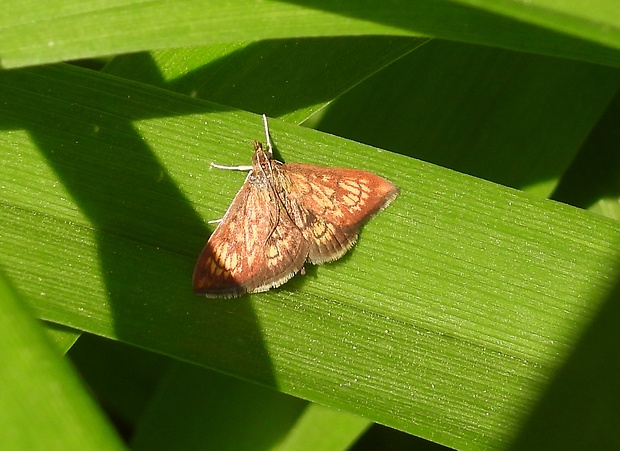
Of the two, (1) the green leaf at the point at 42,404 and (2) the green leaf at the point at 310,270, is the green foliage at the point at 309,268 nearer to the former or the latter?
(2) the green leaf at the point at 310,270

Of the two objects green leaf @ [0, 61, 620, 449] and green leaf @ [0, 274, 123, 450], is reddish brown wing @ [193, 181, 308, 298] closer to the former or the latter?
green leaf @ [0, 61, 620, 449]

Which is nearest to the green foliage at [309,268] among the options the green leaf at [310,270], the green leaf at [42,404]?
the green leaf at [310,270]

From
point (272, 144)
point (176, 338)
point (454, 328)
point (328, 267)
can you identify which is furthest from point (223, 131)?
point (454, 328)

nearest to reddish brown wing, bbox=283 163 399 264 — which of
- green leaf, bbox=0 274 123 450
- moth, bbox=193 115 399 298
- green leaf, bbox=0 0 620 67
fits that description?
moth, bbox=193 115 399 298

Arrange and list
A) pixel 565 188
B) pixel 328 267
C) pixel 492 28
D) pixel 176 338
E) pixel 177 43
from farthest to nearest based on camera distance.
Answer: pixel 565 188 < pixel 328 267 < pixel 176 338 < pixel 492 28 < pixel 177 43

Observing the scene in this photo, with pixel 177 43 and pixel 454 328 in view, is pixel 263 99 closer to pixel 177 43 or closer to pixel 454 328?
pixel 177 43
